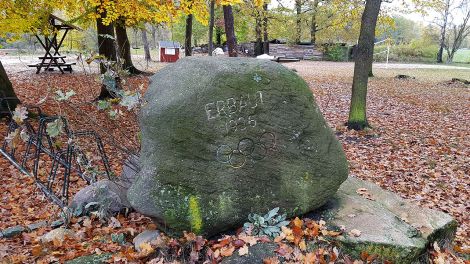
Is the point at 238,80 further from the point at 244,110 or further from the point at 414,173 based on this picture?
the point at 414,173

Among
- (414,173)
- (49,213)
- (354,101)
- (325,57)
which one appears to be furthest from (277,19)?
(49,213)

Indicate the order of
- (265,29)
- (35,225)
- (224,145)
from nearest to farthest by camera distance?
1. (224,145)
2. (35,225)
3. (265,29)

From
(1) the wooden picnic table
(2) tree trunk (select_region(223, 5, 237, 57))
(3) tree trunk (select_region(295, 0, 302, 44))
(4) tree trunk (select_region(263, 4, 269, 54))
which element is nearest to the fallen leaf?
(2) tree trunk (select_region(223, 5, 237, 57))

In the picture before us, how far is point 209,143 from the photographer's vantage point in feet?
12.1

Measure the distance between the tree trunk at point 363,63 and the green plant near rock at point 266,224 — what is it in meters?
6.13

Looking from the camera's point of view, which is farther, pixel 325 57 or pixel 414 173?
pixel 325 57

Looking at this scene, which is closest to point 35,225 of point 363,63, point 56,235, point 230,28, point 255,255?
point 56,235

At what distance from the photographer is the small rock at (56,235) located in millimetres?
4186

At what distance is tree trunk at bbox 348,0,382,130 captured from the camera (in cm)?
873

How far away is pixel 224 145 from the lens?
3.72 meters

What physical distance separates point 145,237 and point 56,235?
1.10 meters

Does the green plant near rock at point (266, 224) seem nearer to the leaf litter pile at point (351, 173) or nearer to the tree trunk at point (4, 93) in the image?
the leaf litter pile at point (351, 173)

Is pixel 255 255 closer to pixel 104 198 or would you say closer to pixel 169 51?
pixel 104 198

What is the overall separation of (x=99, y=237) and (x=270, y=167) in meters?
2.18
